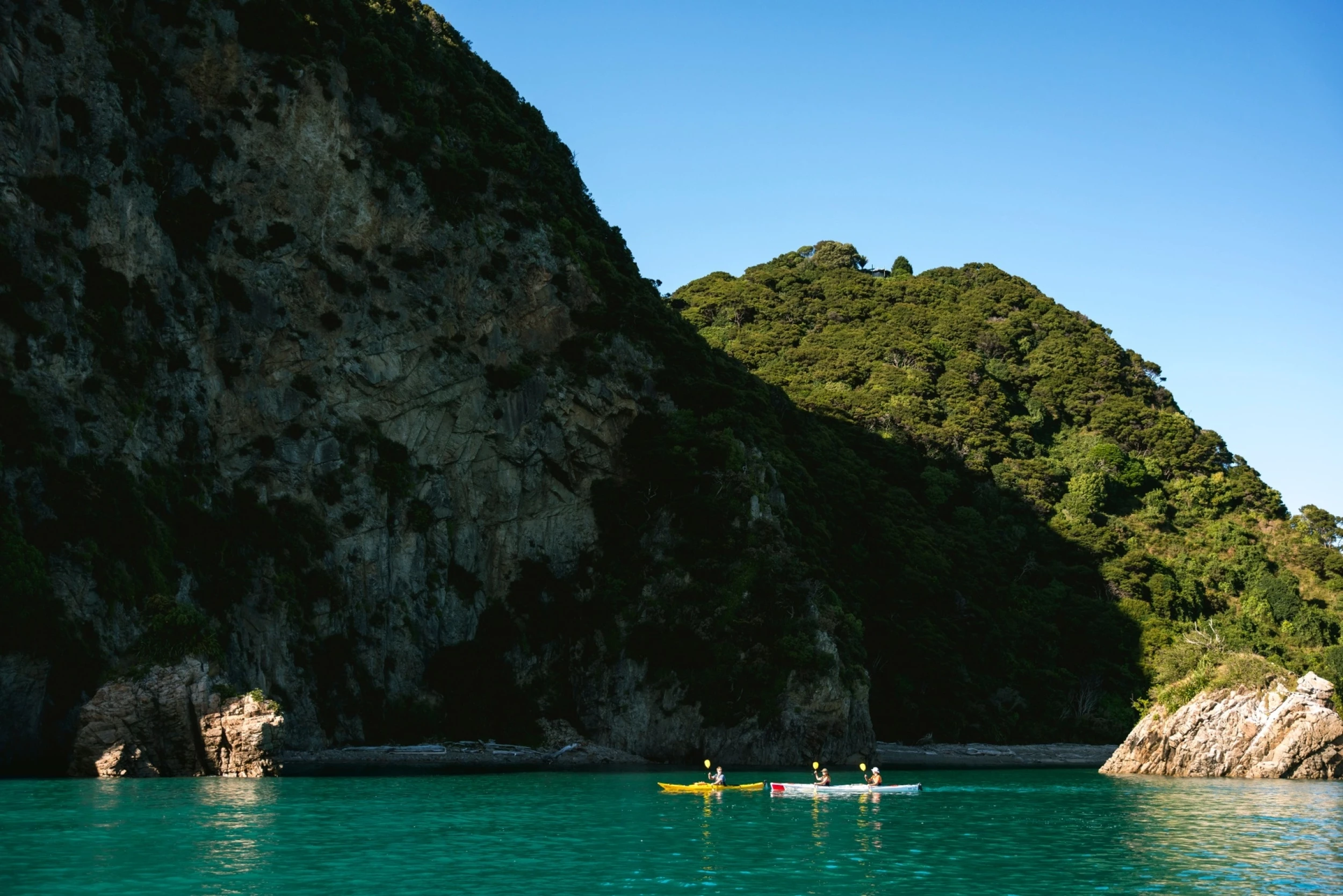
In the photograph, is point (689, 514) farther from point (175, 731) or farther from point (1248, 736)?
point (175, 731)

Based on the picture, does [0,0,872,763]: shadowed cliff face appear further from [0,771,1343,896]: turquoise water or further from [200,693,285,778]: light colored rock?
[0,771,1343,896]: turquoise water

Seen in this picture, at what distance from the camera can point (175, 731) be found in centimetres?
5166

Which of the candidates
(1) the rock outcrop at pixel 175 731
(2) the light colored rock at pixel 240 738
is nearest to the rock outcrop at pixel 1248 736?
(2) the light colored rock at pixel 240 738

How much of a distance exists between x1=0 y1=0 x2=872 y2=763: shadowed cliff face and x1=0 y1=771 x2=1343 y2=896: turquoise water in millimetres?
15940

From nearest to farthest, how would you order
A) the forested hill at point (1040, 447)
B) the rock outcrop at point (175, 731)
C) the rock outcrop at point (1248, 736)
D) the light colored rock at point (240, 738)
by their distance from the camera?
the rock outcrop at point (175, 731)
the light colored rock at point (240, 738)
the rock outcrop at point (1248, 736)
the forested hill at point (1040, 447)

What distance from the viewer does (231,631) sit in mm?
63688

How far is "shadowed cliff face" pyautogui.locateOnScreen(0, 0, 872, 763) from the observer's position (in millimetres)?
59906

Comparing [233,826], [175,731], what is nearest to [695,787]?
[175,731]

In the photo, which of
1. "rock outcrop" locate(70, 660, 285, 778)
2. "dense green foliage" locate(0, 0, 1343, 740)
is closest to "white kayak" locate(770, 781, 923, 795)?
"dense green foliage" locate(0, 0, 1343, 740)

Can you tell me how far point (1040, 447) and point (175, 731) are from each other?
108 metres

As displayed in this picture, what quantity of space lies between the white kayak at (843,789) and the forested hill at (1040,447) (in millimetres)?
39150

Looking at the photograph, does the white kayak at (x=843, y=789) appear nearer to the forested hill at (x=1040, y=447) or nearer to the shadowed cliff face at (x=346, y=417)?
the shadowed cliff face at (x=346, y=417)

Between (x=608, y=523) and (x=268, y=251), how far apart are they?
27.6 meters

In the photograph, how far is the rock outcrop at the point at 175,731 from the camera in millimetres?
49688
